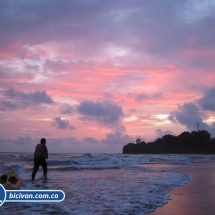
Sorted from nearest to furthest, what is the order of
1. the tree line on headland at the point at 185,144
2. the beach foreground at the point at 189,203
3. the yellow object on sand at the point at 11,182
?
1. the beach foreground at the point at 189,203
2. the yellow object on sand at the point at 11,182
3. the tree line on headland at the point at 185,144

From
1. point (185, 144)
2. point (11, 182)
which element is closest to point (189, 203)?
point (11, 182)

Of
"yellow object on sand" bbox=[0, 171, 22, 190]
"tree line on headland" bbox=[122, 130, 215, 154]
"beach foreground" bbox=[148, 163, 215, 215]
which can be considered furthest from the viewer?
"tree line on headland" bbox=[122, 130, 215, 154]

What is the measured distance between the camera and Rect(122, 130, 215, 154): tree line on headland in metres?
95.6

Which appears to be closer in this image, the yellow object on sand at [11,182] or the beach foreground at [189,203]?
the beach foreground at [189,203]

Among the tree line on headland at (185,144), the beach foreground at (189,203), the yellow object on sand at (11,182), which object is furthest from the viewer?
the tree line on headland at (185,144)

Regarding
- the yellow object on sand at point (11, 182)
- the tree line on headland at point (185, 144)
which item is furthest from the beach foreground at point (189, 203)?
the tree line on headland at point (185, 144)

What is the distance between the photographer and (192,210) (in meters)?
6.23

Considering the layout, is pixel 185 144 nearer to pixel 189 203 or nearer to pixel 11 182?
pixel 189 203

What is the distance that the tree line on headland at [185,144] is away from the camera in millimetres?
95562

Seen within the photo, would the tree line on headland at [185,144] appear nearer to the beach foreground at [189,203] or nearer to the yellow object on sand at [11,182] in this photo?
the beach foreground at [189,203]

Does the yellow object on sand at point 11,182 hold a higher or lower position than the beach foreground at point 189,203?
higher

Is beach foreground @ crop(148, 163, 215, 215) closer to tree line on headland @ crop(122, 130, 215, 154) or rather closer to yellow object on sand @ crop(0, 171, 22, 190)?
yellow object on sand @ crop(0, 171, 22, 190)

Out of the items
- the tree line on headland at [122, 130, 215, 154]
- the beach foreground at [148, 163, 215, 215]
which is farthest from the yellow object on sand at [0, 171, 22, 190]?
the tree line on headland at [122, 130, 215, 154]

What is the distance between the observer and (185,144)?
9950cm
